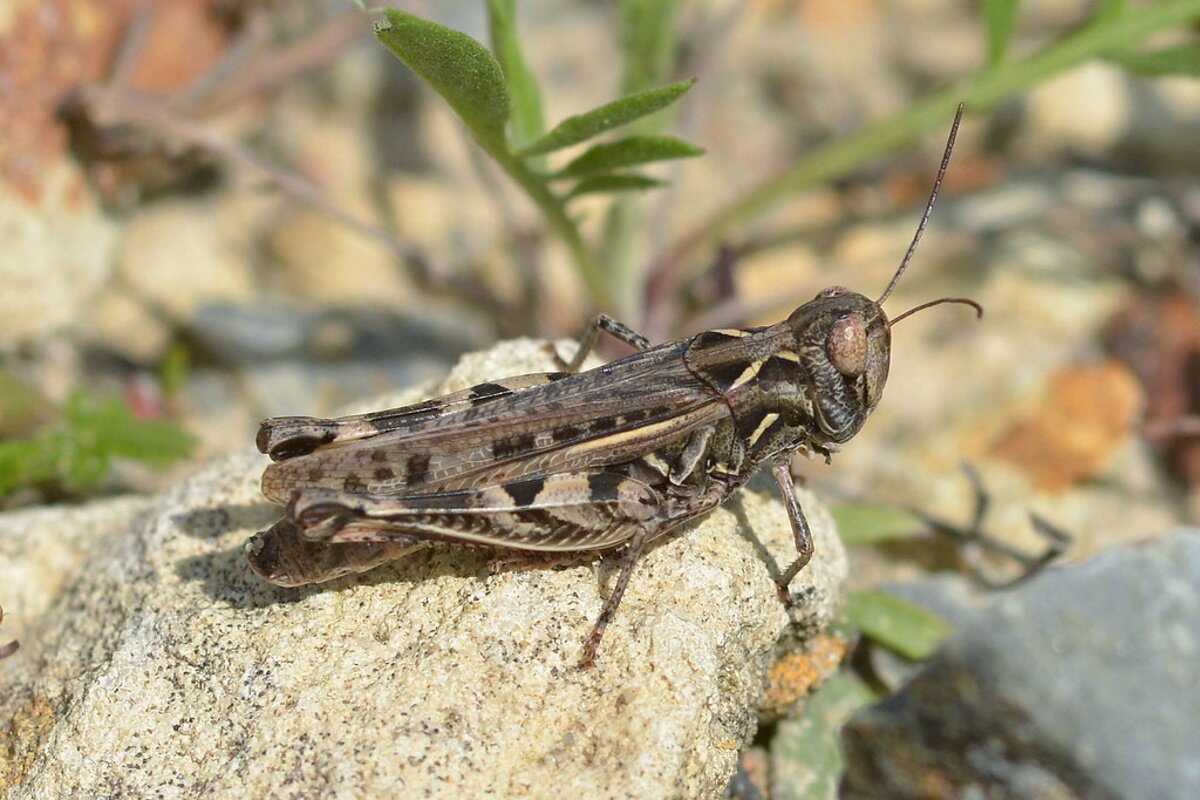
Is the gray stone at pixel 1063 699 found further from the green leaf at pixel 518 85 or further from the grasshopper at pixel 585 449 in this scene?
the green leaf at pixel 518 85

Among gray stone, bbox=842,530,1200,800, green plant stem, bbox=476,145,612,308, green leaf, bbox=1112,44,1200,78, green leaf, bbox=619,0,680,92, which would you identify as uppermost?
green leaf, bbox=619,0,680,92

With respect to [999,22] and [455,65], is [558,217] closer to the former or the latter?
[455,65]

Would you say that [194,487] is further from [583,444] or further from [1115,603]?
[1115,603]

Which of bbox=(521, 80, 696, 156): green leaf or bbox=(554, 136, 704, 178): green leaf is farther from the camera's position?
bbox=(554, 136, 704, 178): green leaf

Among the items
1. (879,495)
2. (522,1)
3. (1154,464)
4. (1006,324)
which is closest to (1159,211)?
(1006,324)

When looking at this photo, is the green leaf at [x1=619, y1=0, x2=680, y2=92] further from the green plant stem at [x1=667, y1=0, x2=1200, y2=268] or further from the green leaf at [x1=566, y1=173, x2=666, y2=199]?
the green plant stem at [x1=667, y1=0, x2=1200, y2=268]

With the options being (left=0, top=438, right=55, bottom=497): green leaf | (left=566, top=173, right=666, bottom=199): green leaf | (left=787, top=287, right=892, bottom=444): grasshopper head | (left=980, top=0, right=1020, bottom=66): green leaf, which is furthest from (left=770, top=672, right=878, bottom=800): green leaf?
(left=0, top=438, right=55, bottom=497): green leaf

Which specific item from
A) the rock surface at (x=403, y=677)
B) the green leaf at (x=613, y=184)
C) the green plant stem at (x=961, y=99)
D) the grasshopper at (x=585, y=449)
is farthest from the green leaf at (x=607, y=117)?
the green plant stem at (x=961, y=99)

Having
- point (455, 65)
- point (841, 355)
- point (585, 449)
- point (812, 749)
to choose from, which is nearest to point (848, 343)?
point (841, 355)
